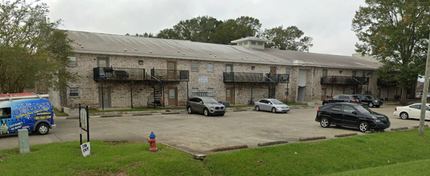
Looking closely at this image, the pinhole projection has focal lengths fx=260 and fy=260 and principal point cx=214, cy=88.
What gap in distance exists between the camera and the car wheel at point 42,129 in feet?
39.6

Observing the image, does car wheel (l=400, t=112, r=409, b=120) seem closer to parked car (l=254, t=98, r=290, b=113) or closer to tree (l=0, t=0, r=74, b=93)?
parked car (l=254, t=98, r=290, b=113)

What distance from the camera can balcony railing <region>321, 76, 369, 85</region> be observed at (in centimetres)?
3762

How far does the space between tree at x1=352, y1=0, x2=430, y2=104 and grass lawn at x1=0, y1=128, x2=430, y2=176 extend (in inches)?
1109

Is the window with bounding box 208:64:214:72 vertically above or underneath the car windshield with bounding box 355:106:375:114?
above

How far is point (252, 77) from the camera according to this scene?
31719 mm

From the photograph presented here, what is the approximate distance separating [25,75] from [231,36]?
46.2 metres

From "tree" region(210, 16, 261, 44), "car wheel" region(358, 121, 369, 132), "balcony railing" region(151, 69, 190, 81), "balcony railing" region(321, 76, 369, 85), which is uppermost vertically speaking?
"tree" region(210, 16, 261, 44)

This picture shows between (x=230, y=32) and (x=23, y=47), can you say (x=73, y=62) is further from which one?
(x=230, y=32)

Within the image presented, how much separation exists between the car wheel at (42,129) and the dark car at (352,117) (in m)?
14.9

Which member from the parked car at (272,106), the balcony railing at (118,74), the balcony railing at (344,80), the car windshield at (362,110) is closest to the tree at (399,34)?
the balcony railing at (344,80)

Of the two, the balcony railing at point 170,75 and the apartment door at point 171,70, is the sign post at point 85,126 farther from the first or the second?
the apartment door at point 171,70

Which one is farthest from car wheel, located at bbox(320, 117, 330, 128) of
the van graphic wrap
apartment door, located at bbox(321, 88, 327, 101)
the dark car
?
apartment door, located at bbox(321, 88, 327, 101)

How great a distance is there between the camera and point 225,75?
30.3 m

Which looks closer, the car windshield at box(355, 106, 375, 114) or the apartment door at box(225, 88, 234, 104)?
the car windshield at box(355, 106, 375, 114)
